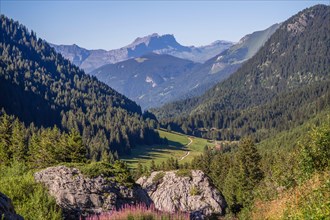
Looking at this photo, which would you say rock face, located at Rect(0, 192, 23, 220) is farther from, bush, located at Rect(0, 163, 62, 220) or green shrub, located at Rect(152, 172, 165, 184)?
green shrub, located at Rect(152, 172, 165, 184)

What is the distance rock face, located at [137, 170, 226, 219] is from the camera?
45.4 m

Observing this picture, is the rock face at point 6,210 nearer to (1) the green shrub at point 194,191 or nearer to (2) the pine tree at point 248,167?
(1) the green shrub at point 194,191

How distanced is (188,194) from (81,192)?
26.1 metres

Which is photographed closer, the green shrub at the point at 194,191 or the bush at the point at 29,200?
the bush at the point at 29,200

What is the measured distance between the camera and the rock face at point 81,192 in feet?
74.9

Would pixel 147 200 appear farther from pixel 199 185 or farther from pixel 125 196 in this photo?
pixel 199 185

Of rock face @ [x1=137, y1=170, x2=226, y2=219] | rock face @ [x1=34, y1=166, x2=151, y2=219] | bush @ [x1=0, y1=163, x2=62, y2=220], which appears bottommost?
rock face @ [x1=137, y1=170, x2=226, y2=219]

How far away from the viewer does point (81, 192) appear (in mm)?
24281

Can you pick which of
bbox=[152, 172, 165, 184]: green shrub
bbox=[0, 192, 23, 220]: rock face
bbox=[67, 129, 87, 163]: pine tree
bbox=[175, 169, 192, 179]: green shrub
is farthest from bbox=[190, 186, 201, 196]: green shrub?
bbox=[0, 192, 23, 220]: rock face

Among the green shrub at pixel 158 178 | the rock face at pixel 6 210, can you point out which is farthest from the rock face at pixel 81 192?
the green shrub at pixel 158 178

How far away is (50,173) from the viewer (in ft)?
83.6

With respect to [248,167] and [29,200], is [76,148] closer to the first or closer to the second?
[248,167]

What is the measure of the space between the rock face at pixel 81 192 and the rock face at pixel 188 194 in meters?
19.2

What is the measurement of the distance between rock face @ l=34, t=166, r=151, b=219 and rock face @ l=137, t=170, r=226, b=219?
19.2 metres
